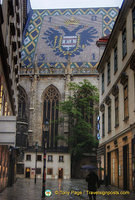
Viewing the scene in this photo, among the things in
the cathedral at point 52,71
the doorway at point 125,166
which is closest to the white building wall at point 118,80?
the doorway at point 125,166

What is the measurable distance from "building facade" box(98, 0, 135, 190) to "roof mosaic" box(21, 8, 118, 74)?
1001 inches

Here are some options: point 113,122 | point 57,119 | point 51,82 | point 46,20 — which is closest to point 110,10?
point 46,20

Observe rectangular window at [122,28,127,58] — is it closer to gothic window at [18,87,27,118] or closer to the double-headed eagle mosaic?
gothic window at [18,87,27,118]

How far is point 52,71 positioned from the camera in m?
47.8

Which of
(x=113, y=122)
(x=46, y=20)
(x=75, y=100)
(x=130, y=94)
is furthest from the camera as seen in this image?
(x=46, y=20)

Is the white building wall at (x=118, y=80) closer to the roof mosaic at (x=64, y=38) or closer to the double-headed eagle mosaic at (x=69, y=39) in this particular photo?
the roof mosaic at (x=64, y=38)

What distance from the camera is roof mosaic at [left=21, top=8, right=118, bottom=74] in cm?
4869

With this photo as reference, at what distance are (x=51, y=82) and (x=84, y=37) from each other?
1056cm

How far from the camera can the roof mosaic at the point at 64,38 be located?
48.7 meters

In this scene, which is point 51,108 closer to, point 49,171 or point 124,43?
point 49,171

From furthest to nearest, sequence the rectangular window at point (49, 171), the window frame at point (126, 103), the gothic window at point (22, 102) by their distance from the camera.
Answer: the gothic window at point (22, 102)
the rectangular window at point (49, 171)
the window frame at point (126, 103)

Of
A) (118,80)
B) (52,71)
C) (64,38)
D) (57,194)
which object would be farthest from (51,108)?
(57,194)

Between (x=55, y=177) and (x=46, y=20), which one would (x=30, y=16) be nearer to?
(x=46, y=20)

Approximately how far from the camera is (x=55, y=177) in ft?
133
